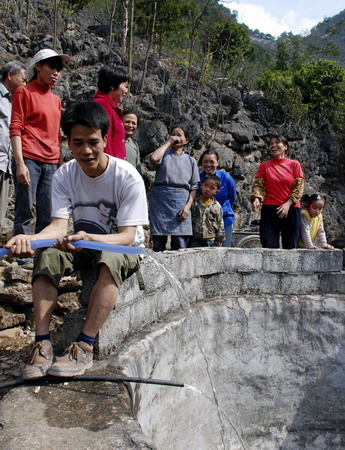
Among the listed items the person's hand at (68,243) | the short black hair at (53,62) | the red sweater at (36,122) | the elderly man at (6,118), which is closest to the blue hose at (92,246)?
the person's hand at (68,243)

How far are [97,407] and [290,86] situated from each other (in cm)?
2073

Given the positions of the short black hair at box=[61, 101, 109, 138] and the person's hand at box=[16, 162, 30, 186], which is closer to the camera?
the short black hair at box=[61, 101, 109, 138]

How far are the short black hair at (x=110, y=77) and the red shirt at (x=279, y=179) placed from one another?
1.94 metres

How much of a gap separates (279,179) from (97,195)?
2.59 metres

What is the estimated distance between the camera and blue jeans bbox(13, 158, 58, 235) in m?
3.62

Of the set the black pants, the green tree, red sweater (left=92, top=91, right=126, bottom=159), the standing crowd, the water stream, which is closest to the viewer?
the standing crowd

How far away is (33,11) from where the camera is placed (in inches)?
589

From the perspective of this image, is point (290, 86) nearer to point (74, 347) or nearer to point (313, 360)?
point (313, 360)

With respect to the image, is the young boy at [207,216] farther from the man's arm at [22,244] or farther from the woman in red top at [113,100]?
the man's arm at [22,244]

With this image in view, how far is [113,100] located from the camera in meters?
3.66

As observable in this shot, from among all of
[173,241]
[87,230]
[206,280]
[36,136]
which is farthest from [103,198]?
[173,241]

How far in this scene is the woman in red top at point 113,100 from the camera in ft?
11.3

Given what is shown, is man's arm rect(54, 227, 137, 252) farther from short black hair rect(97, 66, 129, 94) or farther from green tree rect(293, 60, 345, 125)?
green tree rect(293, 60, 345, 125)

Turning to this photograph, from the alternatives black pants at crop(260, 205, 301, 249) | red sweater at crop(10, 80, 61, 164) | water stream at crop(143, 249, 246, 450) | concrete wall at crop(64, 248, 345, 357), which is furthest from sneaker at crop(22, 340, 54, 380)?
black pants at crop(260, 205, 301, 249)
